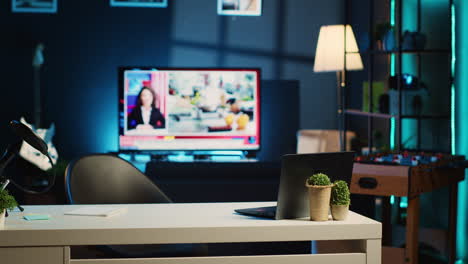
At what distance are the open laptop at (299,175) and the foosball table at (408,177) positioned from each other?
1.27 m

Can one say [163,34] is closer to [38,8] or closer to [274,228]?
[38,8]

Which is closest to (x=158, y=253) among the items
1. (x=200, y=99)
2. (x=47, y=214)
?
(x=47, y=214)

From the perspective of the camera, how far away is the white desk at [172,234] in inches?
89.7

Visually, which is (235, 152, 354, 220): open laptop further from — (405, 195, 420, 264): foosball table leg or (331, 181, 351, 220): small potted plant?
(405, 195, 420, 264): foosball table leg

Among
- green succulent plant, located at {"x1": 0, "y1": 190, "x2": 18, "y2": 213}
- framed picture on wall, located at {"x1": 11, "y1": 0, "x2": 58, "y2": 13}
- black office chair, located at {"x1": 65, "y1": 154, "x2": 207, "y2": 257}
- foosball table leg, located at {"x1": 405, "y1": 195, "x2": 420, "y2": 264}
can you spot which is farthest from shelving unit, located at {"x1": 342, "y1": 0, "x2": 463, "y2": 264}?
framed picture on wall, located at {"x1": 11, "y1": 0, "x2": 58, "y2": 13}

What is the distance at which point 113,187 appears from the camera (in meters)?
3.64

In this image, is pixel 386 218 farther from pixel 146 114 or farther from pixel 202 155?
pixel 146 114

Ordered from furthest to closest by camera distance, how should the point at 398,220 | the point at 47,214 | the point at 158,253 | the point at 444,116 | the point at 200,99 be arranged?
the point at 200,99 → the point at 398,220 → the point at 444,116 → the point at 158,253 → the point at 47,214

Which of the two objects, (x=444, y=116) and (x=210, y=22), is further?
(x=210, y=22)

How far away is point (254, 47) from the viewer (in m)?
7.76

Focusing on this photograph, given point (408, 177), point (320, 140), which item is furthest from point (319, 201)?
point (320, 140)

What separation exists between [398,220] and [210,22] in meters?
3.50

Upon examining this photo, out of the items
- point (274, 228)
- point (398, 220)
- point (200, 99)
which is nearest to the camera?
point (274, 228)

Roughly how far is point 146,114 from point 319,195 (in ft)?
15.7
